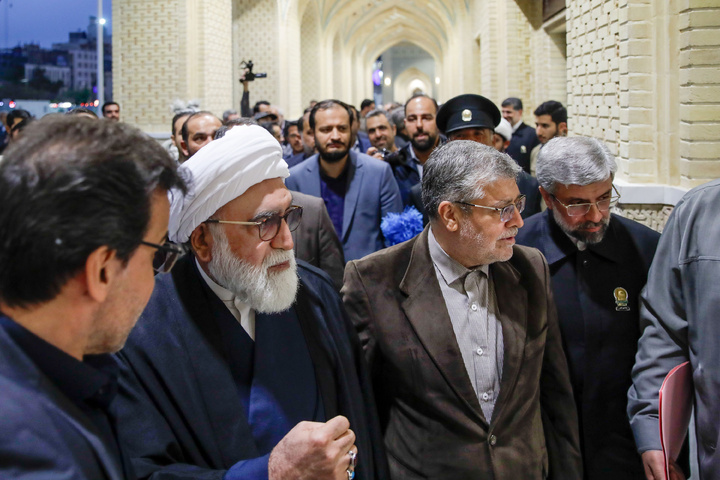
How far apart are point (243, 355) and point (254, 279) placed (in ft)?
0.61

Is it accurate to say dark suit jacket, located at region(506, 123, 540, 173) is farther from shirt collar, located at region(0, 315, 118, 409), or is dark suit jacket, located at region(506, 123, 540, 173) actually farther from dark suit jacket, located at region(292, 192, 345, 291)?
shirt collar, located at region(0, 315, 118, 409)

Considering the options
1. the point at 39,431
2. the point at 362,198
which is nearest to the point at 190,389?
the point at 39,431

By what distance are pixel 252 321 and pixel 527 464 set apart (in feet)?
2.90

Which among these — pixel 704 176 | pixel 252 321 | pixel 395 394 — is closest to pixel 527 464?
pixel 395 394

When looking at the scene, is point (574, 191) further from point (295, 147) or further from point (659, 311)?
→ point (295, 147)

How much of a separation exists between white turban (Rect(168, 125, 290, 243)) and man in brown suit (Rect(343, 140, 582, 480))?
50 centimetres

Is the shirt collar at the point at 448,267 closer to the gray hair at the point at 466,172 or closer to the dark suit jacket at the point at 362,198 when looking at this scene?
the gray hair at the point at 466,172

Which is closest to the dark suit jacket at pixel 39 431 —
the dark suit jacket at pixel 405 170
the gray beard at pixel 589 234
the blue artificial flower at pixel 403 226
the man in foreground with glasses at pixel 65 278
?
the man in foreground with glasses at pixel 65 278

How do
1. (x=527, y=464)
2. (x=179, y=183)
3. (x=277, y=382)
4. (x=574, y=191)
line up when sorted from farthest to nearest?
(x=574, y=191)
(x=527, y=464)
(x=277, y=382)
(x=179, y=183)

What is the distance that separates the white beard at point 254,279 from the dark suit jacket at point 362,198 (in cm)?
207

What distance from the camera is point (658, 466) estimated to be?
6.73ft

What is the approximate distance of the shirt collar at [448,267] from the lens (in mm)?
2094

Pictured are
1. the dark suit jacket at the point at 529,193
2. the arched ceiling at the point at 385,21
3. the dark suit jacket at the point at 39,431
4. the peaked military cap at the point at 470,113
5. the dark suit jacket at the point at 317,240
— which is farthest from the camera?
the arched ceiling at the point at 385,21

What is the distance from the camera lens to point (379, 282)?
2104mm
